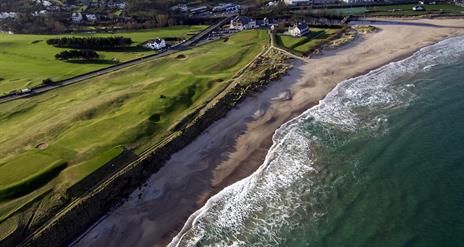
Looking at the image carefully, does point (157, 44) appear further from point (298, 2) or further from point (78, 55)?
point (298, 2)

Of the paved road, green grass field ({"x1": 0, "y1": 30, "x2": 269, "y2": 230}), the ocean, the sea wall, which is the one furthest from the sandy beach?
the paved road

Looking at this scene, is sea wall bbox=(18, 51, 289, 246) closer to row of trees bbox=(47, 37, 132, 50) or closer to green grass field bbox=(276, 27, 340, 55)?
green grass field bbox=(276, 27, 340, 55)

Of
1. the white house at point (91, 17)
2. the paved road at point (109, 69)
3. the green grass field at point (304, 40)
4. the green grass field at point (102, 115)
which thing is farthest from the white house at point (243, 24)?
the white house at point (91, 17)

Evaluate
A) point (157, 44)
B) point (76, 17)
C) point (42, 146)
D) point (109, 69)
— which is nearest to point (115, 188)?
point (42, 146)

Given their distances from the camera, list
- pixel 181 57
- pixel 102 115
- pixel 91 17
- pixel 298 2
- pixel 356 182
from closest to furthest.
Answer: pixel 356 182 → pixel 102 115 → pixel 181 57 → pixel 91 17 → pixel 298 2

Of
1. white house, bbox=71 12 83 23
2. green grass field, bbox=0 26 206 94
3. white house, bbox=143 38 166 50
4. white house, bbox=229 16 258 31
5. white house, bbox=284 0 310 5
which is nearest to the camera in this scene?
green grass field, bbox=0 26 206 94

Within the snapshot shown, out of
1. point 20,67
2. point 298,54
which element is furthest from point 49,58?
point 298,54
